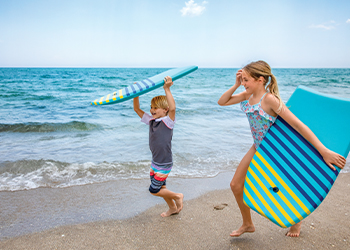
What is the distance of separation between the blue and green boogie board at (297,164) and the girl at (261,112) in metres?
0.09

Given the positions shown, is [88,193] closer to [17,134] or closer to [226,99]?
[226,99]

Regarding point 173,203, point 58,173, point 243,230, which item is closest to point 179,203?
point 173,203

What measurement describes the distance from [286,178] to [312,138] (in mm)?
435

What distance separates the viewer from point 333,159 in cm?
199

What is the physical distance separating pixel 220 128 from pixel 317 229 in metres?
4.79

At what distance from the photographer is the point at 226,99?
260cm

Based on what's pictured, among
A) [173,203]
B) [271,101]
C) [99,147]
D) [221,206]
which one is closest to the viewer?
[271,101]

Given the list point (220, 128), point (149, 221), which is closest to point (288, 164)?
point (149, 221)

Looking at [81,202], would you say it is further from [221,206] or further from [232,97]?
[232,97]

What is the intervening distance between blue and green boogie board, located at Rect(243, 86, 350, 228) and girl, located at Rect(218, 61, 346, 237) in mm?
86

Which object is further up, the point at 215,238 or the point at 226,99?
the point at 226,99

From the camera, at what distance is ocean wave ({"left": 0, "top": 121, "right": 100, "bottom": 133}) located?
7355mm

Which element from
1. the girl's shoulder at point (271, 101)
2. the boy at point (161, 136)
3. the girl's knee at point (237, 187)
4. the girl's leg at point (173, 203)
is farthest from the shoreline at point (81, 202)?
the girl's shoulder at point (271, 101)

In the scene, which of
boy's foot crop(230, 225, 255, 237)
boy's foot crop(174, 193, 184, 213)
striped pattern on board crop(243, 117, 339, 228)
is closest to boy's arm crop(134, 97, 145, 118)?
boy's foot crop(174, 193, 184, 213)
